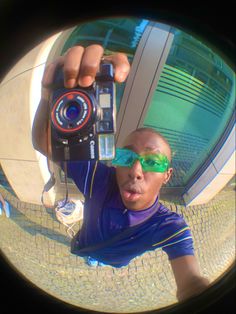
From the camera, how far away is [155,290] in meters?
1.18

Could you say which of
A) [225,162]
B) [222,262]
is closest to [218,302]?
[222,262]

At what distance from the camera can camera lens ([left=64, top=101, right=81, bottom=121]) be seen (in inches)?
39.9

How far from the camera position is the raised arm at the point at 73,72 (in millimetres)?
1010

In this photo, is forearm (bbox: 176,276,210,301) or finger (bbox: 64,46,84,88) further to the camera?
forearm (bbox: 176,276,210,301)

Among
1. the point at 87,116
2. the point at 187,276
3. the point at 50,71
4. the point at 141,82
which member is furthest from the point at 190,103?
the point at 187,276

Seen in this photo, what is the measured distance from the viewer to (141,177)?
1018 millimetres

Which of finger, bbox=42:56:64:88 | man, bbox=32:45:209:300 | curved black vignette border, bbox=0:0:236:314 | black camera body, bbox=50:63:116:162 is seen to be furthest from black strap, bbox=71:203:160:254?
finger, bbox=42:56:64:88

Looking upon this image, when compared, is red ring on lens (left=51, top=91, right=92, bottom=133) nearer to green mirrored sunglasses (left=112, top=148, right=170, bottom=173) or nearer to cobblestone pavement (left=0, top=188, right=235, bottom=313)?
green mirrored sunglasses (left=112, top=148, right=170, bottom=173)

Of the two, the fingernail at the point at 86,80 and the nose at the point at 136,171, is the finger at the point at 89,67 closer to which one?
the fingernail at the point at 86,80

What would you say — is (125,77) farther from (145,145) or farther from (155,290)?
(155,290)

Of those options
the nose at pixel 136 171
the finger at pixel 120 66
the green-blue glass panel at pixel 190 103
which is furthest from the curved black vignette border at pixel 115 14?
the nose at pixel 136 171

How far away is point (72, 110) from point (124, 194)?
0.91 feet

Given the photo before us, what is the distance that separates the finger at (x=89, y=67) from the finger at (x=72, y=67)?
1cm

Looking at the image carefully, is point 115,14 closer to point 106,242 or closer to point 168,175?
point 168,175
